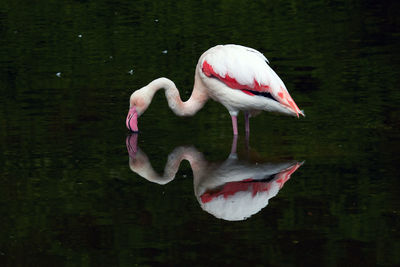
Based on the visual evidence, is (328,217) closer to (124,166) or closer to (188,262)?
(188,262)

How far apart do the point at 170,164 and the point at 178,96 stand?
1.49 metres

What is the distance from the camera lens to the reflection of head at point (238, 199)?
7395 mm

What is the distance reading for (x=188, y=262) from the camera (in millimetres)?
6371

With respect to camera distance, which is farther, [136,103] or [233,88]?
[136,103]

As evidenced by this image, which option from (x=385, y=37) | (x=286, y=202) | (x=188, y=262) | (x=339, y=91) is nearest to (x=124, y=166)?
(x=286, y=202)

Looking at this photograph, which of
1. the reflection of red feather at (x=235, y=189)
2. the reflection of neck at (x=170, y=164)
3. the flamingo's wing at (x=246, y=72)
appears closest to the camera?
the reflection of red feather at (x=235, y=189)

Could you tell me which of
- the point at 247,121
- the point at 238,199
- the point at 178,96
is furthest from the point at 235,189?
the point at 178,96

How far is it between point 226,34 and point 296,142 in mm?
7529

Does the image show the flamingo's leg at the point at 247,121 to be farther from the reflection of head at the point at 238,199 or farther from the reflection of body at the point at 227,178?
the reflection of head at the point at 238,199

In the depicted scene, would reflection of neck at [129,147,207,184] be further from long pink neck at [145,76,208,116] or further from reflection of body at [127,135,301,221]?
long pink neck at [145,76,208,116]

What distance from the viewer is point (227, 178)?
8406mm

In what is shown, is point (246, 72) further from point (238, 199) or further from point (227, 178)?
point (238, 199)

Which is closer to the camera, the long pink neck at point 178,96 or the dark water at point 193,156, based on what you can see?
the dark water at point 193,156

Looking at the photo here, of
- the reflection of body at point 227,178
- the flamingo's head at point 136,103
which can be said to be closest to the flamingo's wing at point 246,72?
the reflection of body at point 227,178
